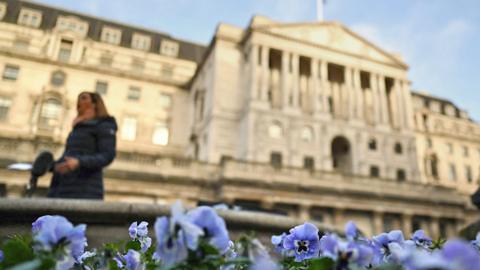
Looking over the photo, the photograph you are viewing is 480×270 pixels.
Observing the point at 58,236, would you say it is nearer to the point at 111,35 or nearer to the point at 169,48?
the point at 169,48

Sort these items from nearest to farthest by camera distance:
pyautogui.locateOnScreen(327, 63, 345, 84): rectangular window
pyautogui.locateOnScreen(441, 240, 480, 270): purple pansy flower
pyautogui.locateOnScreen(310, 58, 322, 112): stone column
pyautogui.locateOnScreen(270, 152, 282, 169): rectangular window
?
pyautogui.locateOnScreen(441, 240, 480, 270): purple pansy flower
pyautogui.locateOnScreen(270, 152, 282, 169): rectangular window
pyautogui.locateOnScreen(310, 58, 322, 112): stone column
pyautogui.locateOnScreen(327, 63, 345, 84): rectangular window

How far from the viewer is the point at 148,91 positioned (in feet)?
142

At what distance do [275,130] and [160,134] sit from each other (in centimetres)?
1479

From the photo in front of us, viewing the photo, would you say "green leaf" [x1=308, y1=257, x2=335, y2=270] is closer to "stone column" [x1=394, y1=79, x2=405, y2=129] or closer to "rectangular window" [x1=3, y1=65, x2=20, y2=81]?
"stone column" [x1=394, y1=79, x2=405, y2=129]

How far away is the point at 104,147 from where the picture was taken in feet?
19.4

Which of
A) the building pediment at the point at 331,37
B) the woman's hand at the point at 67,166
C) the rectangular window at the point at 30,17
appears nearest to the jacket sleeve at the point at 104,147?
the woman's hand at the point at 67,166

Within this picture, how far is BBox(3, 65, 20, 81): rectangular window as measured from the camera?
126ft

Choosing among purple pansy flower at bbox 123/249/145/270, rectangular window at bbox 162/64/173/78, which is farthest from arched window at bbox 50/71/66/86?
purple pansy flower at bbox 123/249/145/270

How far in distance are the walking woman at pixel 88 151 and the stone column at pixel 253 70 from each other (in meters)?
28.0

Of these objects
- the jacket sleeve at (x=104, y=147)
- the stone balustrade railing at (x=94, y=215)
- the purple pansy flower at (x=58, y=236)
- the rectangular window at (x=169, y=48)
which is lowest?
the stone balustrade railing at (x=94, y=215)

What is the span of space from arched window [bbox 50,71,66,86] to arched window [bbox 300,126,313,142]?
1029 inches

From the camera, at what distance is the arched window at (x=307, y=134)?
113ft

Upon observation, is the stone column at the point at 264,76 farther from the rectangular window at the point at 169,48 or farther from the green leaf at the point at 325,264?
the green leaf at the point at 325,264

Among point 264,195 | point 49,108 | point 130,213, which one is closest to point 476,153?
point 264,195
